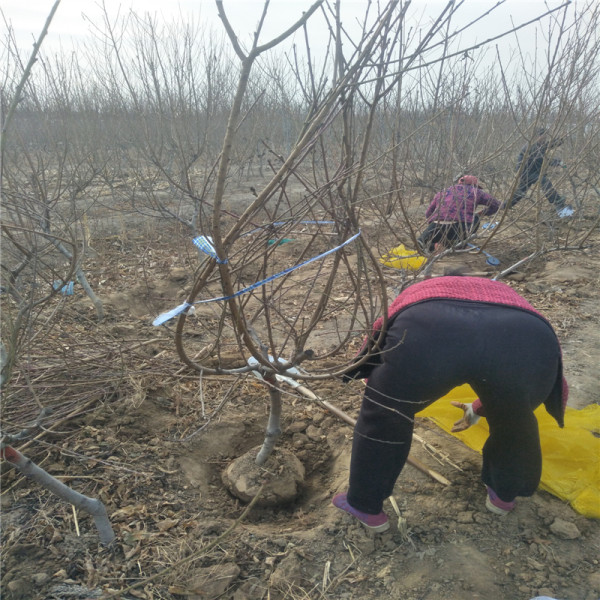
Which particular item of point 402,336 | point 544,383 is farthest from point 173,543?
point 544,383

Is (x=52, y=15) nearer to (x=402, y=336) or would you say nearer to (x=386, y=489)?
(x=402, y=336)

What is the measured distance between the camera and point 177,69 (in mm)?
5234

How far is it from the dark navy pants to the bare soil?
33 centimetres

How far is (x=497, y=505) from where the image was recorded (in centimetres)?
202

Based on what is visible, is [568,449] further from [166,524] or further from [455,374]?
[166,524]

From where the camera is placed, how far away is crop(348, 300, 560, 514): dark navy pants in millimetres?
1588

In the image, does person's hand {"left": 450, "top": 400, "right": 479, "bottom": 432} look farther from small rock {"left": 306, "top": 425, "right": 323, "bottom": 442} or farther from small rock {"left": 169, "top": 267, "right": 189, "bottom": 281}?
small rock {"left": 169, "top": 267, "right": 189, "bottom": 281}

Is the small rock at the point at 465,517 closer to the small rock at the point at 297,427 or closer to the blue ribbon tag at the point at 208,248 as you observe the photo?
the small rock at the point at 297,427

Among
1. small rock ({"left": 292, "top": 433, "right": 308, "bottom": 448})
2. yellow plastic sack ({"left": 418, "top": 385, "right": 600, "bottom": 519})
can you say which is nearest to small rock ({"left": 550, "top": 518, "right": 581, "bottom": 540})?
yellow plastic sack ({"left": 418, "top": 385, "right": 600, "bottom": 519})

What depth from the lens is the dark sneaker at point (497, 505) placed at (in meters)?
2.01

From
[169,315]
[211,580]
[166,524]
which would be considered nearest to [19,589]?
[166,524]

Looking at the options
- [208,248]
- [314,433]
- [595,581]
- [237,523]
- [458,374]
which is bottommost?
[595,581]

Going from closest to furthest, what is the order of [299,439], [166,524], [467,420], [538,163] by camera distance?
[166,524] → [467,420] → [299,439] → [538,163]

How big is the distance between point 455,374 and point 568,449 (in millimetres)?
1051
